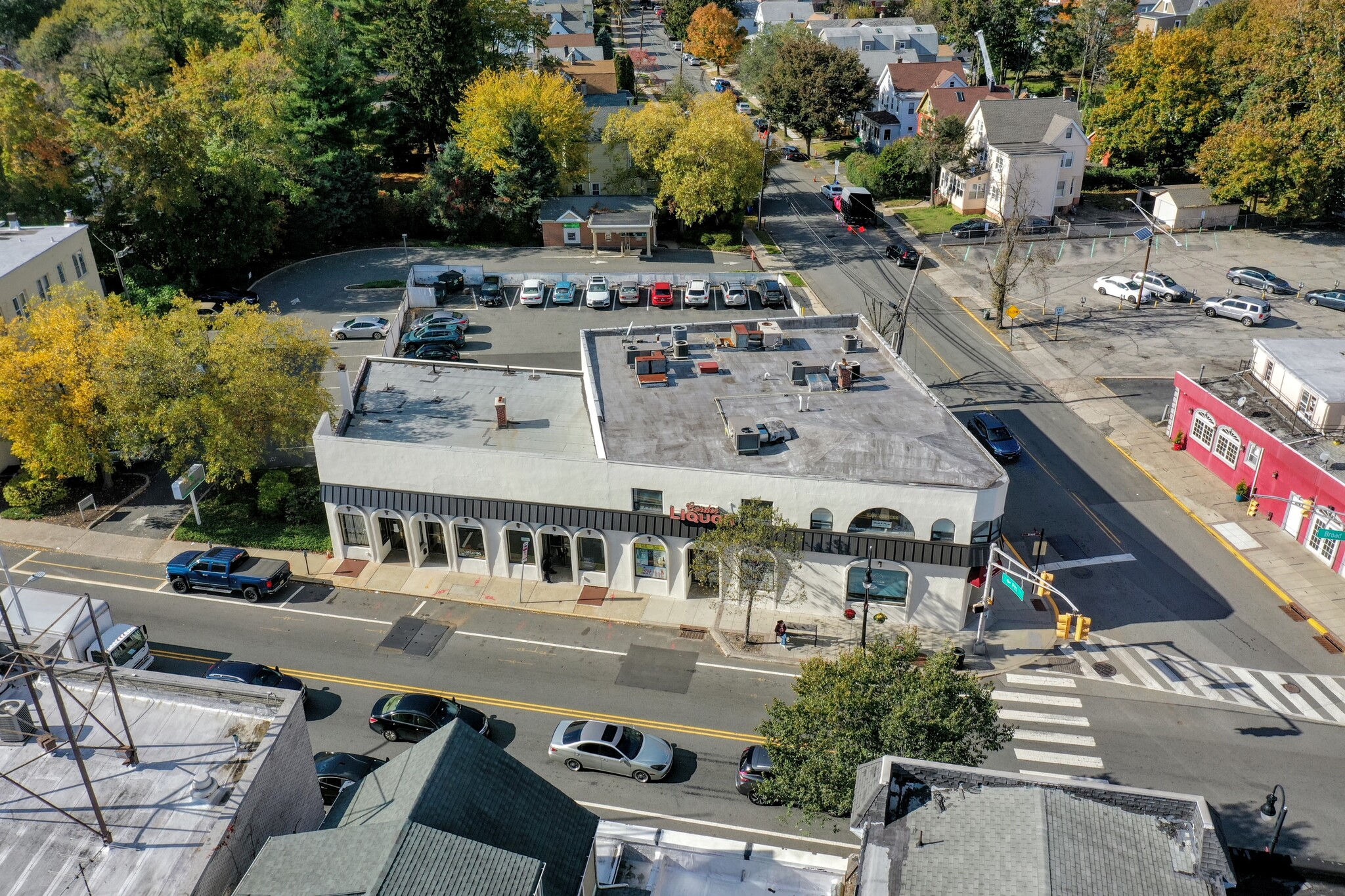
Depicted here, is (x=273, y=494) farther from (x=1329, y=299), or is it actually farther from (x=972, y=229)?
(x=1329, y=299)

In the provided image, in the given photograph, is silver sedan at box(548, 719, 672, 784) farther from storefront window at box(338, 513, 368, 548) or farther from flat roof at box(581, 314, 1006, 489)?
storefront window at box(338, 513, 368, 548)

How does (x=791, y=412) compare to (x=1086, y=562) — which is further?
(x=1086, y=562)

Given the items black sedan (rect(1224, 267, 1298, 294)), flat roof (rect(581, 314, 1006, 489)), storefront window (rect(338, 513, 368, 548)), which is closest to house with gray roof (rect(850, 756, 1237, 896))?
flat roof (rect(581, 314, 1006, 489))

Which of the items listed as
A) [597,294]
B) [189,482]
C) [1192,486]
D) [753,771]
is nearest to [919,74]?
[597,294]

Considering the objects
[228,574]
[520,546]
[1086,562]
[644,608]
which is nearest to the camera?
[644,608]

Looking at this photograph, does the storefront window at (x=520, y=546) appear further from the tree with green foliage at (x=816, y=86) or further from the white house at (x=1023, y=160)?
the tree with green foliage at (x=816, y=86)

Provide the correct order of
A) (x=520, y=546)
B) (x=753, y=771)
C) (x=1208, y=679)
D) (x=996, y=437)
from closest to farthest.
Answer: (x=753, y=771) → (x=1208, y=679) → (x=520, y=546) → (x=996, y=437)
